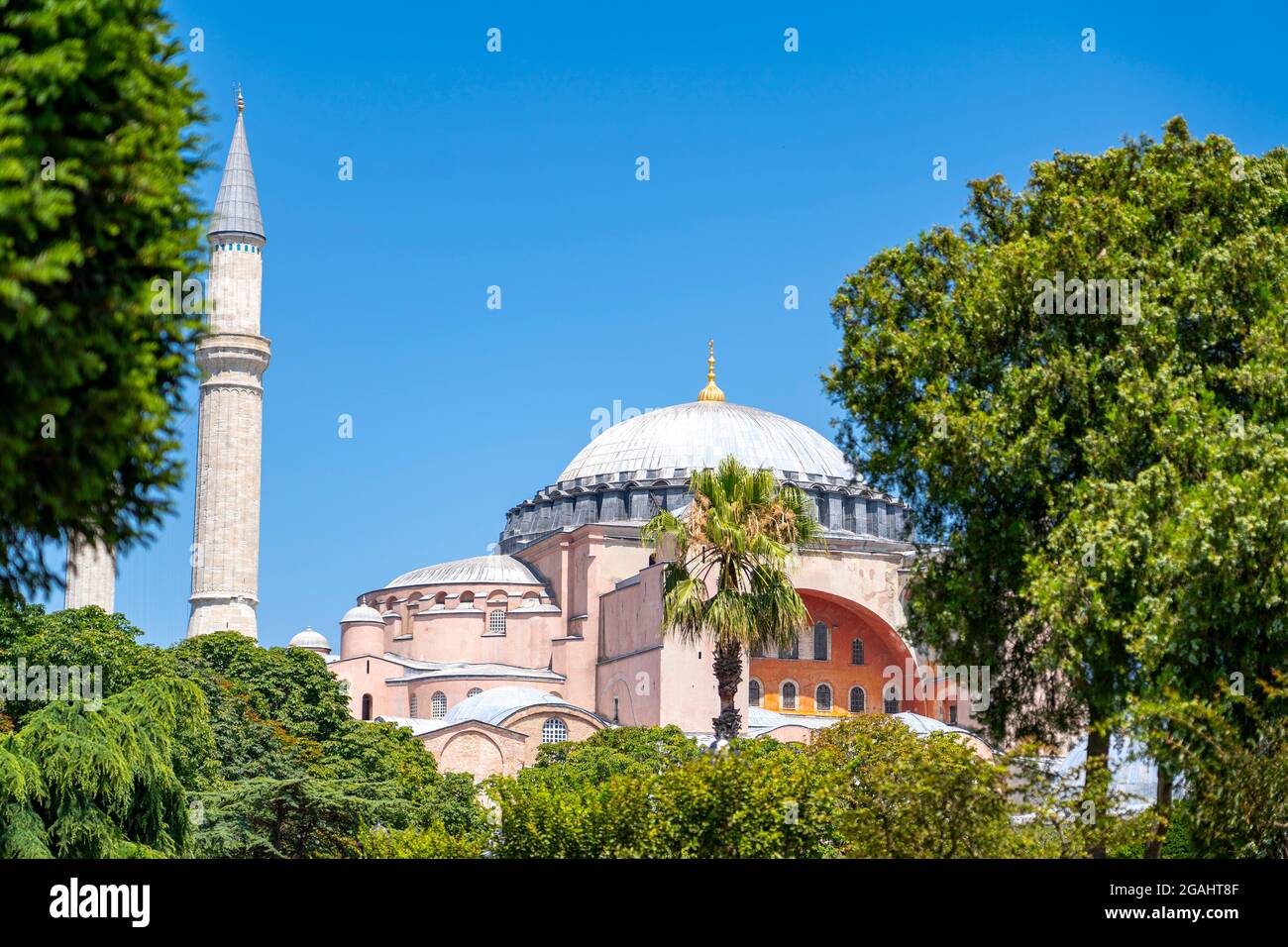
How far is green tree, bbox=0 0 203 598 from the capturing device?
8.85 meters

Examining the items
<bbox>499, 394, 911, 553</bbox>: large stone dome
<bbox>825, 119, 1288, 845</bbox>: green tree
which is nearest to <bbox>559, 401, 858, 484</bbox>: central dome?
<bbox>499, 394, 911, 553</bbox>: large stone dome

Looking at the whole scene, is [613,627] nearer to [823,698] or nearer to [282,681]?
[823,698]

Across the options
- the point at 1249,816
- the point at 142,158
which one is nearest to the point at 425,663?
the point at 1249,816

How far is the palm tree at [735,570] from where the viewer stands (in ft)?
78.2

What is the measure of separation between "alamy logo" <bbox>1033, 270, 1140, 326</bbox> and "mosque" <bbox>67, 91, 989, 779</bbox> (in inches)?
1302

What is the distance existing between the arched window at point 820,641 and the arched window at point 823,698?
1049mm

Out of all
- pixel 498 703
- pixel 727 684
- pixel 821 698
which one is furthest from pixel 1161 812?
pixel 821 698

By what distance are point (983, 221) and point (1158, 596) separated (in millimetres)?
6114

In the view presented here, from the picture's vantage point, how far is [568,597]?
63.5 metres

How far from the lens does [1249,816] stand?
51.5 feet

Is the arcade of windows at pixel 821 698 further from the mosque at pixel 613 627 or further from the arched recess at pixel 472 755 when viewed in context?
the arched recess at pixel 472 755
